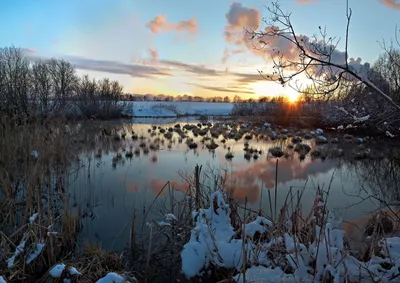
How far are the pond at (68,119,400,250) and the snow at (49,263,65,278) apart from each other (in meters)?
1.34

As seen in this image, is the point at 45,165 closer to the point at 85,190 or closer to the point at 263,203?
the point at 85,190

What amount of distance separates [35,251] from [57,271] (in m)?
0.64

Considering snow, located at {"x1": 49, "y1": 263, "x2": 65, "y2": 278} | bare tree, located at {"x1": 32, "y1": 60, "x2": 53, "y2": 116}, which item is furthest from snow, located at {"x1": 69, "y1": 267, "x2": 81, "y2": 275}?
bare tree, located at {"x1": 32, "y1": 60, "x2": 53, "y2": 116}

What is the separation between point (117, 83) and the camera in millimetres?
44219

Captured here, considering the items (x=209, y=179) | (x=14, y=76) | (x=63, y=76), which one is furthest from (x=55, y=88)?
(x=209, y=179)

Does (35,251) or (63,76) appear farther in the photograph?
(63,76)

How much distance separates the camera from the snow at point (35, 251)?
3.68m

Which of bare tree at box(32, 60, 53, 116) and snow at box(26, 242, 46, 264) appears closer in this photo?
snow at box(26, 242, 46, 264)

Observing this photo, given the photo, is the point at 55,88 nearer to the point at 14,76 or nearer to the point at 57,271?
the point at 14,76

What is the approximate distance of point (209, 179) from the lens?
7305 mm

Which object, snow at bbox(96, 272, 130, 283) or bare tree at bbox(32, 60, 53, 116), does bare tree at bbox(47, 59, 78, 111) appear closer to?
bare tree at bbox(32, 60, 53, 116)

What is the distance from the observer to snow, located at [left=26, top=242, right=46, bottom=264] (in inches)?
145

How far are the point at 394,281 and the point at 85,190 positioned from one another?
21.1 ft

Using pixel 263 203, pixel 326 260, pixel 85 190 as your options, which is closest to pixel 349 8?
pixel 326 260
